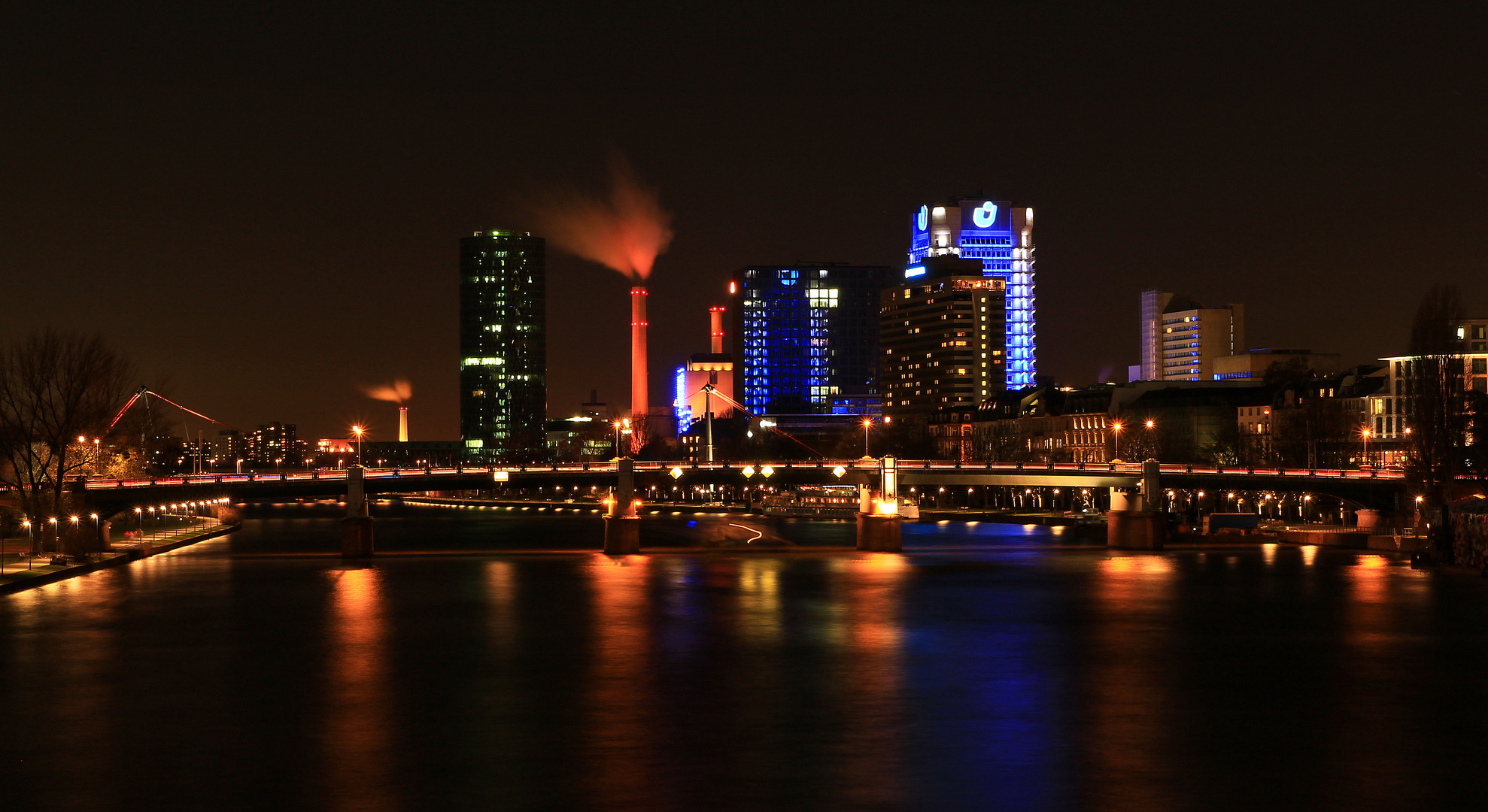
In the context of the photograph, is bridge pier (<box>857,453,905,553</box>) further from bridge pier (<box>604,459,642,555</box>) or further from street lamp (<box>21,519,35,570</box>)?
street lamp (<box>21,519,35,570</box>)

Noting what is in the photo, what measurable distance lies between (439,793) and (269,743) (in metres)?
6.51

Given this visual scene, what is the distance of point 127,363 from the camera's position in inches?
3979

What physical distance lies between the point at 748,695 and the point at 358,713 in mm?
8830

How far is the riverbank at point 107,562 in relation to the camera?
69.6 metres

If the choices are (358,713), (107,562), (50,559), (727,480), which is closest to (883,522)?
(727,480)

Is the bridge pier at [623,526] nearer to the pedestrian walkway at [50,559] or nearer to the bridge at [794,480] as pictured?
the bridge at [794,480]

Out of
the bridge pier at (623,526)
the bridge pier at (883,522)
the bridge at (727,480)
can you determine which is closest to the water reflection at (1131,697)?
the bridge pier at (883,522)

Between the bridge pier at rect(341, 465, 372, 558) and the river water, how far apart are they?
25.1m

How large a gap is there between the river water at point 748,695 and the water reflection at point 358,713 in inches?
5.2

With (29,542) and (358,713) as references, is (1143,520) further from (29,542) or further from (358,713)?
(358,713)

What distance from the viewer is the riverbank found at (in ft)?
228

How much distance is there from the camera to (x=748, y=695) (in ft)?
118

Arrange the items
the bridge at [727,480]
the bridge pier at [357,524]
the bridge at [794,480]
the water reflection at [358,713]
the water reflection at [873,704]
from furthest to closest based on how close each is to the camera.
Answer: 1. the bridge at [727,480]
2. the bridge at [794,480]
3. the bridge pier at [357,524]
4. the water reflection at [873,704]
5. the water reflection at [358,713]

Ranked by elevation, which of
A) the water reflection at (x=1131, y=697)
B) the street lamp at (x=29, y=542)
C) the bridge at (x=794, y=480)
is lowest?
the water reflection at (x=1131, y=697)
